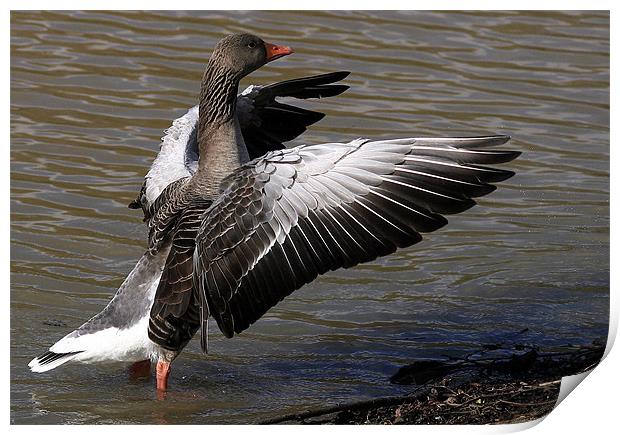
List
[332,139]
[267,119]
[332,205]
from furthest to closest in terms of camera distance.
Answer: [332,139], [267,119], [332,205]

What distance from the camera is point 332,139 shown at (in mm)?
8891

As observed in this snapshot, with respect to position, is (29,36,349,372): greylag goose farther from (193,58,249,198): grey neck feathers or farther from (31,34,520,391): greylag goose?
(193,58,249,198): grey neck feathers

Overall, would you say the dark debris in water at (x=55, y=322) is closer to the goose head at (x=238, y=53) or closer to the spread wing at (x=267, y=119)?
the spread wing at (x=267, y=119)

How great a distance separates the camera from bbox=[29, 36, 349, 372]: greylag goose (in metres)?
6.57

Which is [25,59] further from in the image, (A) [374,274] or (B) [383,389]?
(B) [383,389]

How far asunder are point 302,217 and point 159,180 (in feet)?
5.82

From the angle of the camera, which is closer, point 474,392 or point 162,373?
point 474,392

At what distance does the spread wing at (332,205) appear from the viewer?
5.60 m

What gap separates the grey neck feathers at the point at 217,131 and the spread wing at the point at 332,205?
1.97 ft

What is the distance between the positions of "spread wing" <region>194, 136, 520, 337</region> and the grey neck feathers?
1.97 feet

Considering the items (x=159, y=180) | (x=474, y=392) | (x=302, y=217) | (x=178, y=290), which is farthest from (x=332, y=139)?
(x=474, y=392)

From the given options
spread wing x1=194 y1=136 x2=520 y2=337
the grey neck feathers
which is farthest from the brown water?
the grey neck feathers

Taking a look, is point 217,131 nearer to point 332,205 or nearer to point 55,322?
point 332,205

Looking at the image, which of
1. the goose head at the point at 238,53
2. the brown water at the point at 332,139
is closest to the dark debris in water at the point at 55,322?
the brown water at the point at 332,139
